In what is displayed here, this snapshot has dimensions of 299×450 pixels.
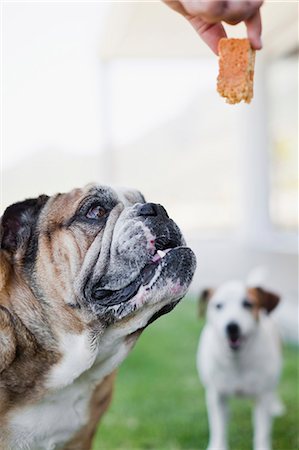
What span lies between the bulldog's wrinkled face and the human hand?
1.08ft

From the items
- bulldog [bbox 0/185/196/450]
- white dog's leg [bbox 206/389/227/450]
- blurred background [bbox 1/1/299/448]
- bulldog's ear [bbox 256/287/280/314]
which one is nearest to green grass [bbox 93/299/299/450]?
white dog's leg [bbox 206/389/227/450]

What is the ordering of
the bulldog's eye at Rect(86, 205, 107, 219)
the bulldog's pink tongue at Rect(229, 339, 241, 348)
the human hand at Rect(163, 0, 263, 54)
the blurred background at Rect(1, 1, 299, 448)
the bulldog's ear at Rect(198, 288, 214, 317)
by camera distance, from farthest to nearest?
the blurred background at Rect(1, 1, 299, 448) < the bulldog's ear at Rect(198, 288, 214, 317) < the bulldog's pink tongue at Rect(229, 339, 241, 348) < the bulldog's eye at Rect(86, 205, 107, 219) < the human hand at Rect(163, 0, 263, 54)

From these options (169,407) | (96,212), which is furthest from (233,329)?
(96,212)

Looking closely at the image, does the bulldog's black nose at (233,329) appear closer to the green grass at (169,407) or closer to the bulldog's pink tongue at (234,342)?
the bulldog's pink tongue at (234,342)

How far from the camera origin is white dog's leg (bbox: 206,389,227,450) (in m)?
2.33

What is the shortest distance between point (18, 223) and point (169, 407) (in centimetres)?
→ 156

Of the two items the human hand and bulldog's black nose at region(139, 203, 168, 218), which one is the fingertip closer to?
the human hand

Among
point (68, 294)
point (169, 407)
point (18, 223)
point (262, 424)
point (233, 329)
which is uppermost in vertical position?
point (18, 223)

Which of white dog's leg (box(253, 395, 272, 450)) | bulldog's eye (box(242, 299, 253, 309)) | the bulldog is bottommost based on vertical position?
white dog's leg (box(253, 395, 272, 450))

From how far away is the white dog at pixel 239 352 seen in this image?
2531 mm

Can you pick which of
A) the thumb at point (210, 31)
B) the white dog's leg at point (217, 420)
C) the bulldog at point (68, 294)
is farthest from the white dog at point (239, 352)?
the thumb at point (210, 31)

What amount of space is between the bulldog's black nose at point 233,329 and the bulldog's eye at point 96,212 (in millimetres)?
1231

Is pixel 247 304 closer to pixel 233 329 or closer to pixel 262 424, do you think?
pixel 233 329

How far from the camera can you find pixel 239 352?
2604 millimetres
